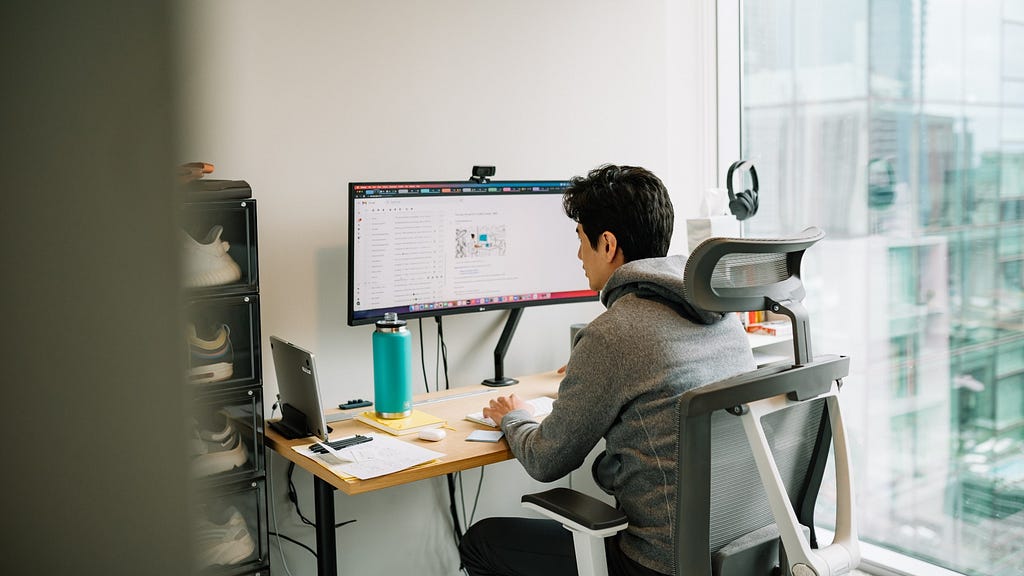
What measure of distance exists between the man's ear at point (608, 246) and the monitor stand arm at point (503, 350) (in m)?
0.71

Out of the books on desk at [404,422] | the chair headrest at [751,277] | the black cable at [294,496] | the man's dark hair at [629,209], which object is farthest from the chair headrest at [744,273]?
the black cable at [294,496]

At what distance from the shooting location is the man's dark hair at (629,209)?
1.72 metres

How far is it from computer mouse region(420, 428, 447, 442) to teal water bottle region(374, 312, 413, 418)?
0.14 m

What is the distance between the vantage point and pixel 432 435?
187 cm

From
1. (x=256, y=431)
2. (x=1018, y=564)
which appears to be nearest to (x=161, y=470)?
(x=256, y=431)

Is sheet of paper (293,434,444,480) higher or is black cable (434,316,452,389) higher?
black cable (434,316,452,389)

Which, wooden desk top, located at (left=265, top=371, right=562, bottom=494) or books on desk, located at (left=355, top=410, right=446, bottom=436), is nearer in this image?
wooden desk top, located at (left=265, top=371, right=562, bottom=494)

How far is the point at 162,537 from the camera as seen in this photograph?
15cm

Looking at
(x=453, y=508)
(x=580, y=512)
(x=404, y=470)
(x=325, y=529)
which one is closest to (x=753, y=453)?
(x=580, y=512)

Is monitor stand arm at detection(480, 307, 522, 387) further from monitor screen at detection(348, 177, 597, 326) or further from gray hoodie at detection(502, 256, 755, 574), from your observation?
gray hoodie at detection(502, 256, 755, 574)

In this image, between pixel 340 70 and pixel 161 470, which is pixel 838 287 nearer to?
pixel 340 70

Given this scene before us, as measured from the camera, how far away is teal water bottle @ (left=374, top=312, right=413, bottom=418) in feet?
6.44

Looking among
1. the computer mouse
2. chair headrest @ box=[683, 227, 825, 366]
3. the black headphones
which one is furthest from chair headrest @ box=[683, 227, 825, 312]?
the black headphones

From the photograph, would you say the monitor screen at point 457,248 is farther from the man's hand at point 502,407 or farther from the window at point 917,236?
the window at point 917,236
